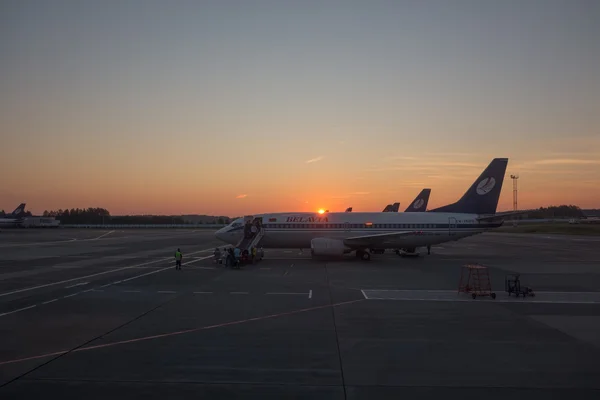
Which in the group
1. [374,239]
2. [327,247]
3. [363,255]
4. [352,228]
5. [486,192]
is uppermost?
[486,192]

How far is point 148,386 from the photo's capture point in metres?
8.85

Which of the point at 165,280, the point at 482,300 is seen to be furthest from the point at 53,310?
the point at 482,300

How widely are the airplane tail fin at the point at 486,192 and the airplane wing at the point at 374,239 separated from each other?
7.54 m

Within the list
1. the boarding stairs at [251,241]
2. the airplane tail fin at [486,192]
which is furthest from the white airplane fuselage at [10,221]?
the airplane tail fin at [486,192]

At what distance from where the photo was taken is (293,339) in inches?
481

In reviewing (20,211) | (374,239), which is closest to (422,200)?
(374,239)

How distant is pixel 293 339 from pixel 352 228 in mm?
25933

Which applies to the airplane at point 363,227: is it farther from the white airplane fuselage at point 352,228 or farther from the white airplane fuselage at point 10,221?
the white airplane fuselage at point 10,221

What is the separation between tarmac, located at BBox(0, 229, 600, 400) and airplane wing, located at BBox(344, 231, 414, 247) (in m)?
11.7

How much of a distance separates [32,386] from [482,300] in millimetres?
16459

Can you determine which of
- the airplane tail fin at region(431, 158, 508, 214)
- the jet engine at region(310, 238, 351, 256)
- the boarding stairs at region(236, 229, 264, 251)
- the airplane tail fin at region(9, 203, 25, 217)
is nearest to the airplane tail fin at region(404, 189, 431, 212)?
the airplane tail fin at region(431, 158, 508, 214)

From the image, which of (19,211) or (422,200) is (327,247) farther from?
(19,211)

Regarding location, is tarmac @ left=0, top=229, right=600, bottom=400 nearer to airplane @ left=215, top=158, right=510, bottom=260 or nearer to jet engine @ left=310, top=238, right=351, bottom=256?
jet engine @ left=310, top=238, right=351, bottom=256

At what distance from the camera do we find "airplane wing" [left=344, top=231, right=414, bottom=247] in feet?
116
